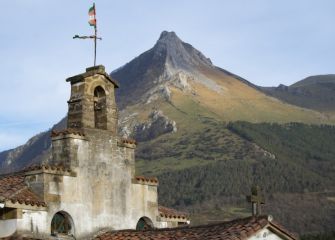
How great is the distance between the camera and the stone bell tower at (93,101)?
30078 millimetres

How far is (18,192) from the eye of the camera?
27375 millimetres

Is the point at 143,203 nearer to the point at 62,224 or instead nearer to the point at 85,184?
the point at 85,184

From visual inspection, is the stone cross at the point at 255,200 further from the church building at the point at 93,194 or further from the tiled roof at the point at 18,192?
the tiled roof at the point at 18,192

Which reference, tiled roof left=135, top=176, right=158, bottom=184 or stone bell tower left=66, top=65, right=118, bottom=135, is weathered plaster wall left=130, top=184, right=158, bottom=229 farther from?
stone bell tower left=66, top=65, right=118, bottom=135

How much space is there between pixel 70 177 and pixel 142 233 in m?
3.42

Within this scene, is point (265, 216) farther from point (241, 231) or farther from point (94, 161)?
point (94, 161)

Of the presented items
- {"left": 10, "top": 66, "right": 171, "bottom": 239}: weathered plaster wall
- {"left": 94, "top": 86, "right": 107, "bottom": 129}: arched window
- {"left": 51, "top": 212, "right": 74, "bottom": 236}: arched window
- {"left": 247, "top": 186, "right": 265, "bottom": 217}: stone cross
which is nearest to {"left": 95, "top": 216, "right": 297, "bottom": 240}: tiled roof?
{"left": 247, "top": 186, "right": 265, "bottom": 217}: stone cross

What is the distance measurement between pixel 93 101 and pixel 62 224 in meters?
5.11

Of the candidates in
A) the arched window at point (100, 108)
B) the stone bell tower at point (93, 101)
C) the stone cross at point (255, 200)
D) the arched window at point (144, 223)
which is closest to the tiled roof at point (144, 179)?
the arched window at point (144, 223)

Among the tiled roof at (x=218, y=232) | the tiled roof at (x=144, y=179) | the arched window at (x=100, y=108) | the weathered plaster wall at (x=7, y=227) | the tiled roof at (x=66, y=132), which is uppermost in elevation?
the arched window at (x=100, y=108)

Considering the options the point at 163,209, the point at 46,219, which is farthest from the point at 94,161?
the point at 163,209

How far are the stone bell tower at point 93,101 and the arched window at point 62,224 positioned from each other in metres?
3.52

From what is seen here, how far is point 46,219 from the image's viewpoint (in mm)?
27312

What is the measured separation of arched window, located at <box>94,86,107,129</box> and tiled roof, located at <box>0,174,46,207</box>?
387 cm
